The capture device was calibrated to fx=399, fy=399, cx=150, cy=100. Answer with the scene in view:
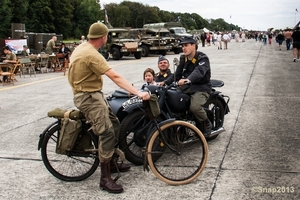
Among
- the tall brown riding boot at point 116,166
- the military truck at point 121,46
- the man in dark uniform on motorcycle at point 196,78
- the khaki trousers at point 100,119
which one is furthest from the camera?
the military truck at point 121,46

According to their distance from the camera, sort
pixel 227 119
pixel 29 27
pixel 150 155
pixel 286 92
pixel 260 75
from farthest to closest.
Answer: pixel 29 27, pixel 260 75, pixel 286 92, pixel 227 119, pixel 150 155

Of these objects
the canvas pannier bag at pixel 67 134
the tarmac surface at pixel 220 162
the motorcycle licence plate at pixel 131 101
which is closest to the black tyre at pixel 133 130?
the motorcycle licence plate at pixel 131 101

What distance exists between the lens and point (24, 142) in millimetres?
6277

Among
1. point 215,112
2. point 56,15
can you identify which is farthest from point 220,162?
point 56,15

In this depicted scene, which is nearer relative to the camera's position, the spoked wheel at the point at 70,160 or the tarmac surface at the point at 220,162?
the tarmac surface at the point at 220,162

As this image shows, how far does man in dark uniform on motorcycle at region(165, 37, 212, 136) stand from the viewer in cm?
517

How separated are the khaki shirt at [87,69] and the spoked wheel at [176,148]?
2.77 ft

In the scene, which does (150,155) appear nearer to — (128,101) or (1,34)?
(128,101)

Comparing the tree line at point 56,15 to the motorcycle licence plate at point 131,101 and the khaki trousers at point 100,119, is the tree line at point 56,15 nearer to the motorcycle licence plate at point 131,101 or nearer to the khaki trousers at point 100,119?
the motorcycle licence plate at point 131,101

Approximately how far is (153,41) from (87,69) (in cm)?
2540

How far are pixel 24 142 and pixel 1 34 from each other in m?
70.4

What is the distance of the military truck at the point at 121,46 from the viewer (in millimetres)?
26125

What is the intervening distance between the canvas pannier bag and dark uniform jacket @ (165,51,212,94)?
5.47ft

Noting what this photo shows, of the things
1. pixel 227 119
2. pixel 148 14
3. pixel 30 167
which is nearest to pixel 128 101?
pixel 30 167
